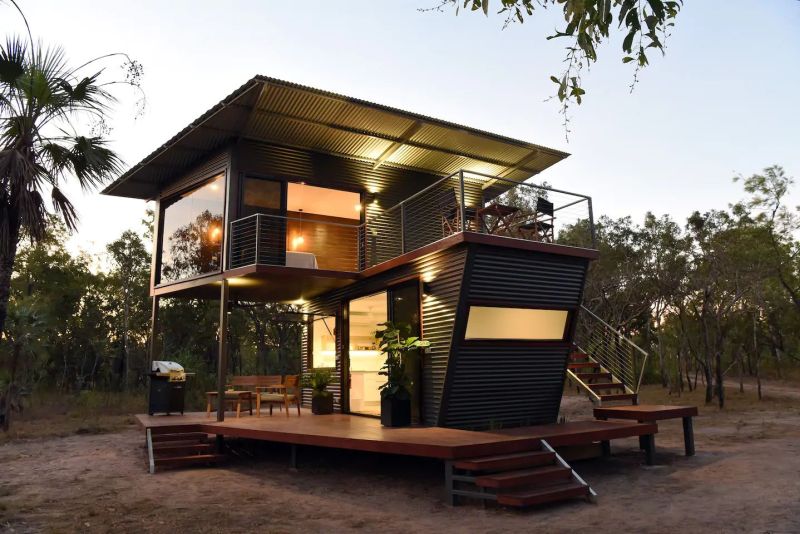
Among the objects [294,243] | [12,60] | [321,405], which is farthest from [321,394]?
[12,60]

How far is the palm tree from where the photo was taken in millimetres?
6910

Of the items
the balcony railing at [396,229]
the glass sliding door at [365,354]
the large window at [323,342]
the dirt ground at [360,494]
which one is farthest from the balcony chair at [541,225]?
the large window at [323,342]

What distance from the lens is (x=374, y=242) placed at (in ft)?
40.4

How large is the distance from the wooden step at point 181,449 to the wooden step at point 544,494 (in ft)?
19.0

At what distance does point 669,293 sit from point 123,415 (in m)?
20.5

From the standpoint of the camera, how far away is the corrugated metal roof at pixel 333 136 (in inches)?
399

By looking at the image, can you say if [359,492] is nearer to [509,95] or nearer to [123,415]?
[509,95]

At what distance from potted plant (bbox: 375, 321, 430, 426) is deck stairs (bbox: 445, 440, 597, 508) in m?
2.09

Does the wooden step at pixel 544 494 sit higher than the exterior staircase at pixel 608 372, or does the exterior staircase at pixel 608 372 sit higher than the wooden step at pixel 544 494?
the exterior staircase at pixel 608 372

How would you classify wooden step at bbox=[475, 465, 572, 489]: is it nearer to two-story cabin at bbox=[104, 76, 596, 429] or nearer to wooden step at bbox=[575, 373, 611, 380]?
two-story cabin at bbox=[104, 76, 596, 429]

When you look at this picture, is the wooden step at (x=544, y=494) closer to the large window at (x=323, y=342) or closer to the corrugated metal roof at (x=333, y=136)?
the large window at (x=323, y=342)

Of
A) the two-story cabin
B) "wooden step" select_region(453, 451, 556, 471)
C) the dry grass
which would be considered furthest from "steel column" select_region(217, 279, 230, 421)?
"wooden step" select_region(453, 451, 556, 471)

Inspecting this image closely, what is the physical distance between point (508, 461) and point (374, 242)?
6.41 meters

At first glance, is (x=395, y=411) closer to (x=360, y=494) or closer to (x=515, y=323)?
(x=360, y=494)
